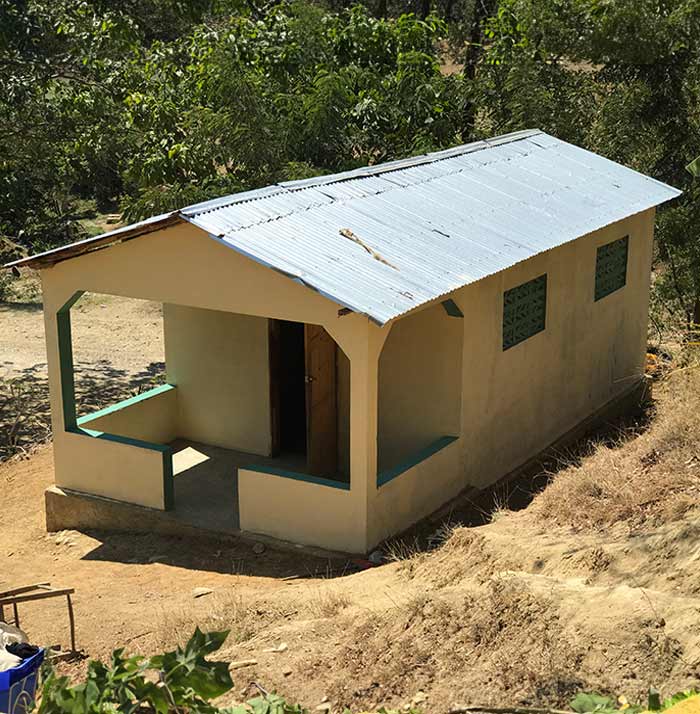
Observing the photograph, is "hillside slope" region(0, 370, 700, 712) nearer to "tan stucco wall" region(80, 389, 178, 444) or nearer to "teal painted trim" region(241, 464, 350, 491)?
"teal painted trim" region(241, 464, 350, 491)

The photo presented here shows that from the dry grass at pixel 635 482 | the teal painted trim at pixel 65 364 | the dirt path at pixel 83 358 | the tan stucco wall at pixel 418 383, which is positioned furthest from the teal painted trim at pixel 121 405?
the dry grass at pixel 635 482

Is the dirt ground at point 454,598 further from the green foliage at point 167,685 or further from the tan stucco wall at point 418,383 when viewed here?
the tan stucco wall at point 418,383

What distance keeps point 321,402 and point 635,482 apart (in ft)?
10.2

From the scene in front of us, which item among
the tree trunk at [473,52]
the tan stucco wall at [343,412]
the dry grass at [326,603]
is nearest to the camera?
the dry grass at [326,603]

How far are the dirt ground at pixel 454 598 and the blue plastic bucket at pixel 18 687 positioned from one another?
3.92 feet

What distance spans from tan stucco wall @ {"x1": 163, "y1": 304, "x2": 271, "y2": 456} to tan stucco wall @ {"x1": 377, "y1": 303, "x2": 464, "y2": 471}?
1345mm

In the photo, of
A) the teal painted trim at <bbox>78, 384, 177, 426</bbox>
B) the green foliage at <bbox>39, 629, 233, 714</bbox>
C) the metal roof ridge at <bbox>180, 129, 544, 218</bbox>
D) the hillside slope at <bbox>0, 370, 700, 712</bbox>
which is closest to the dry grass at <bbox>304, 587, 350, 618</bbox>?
the hillside slope at <bbox>0, 370, 700, 712</bbox>

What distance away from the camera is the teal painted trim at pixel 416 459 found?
363 inches

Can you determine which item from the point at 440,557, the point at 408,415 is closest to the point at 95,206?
the point at 408,415

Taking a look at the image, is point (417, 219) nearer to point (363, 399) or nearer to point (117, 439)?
point (363, 399)

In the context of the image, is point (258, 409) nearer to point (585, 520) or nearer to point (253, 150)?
point (585, 520)

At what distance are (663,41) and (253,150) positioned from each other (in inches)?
223

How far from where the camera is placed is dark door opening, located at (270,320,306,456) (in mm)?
11234

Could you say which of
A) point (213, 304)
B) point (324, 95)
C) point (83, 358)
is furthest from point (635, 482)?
point (83, 358)
